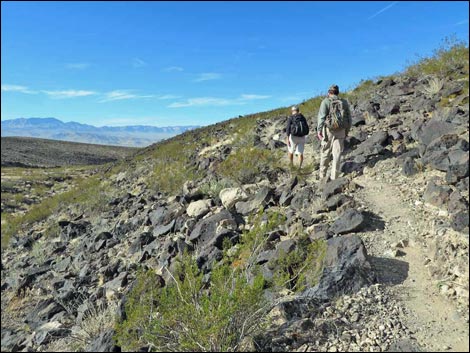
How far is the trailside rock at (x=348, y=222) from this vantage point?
5700mm

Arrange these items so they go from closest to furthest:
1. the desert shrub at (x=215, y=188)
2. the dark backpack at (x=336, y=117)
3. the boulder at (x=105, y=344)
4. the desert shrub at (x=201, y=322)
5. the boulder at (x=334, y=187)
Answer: the desert shrub at (x=201, y=322) → the boulder at (x=105, y=344) → the boulder at (x=334, y=187) → the dark backpack at (x=336, y=117) → the desert shrub at (x=215, y=188)

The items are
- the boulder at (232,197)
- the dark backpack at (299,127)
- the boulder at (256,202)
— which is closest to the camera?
the boulder at (256,202)

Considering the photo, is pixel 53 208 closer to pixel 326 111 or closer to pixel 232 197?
pixel 232 197

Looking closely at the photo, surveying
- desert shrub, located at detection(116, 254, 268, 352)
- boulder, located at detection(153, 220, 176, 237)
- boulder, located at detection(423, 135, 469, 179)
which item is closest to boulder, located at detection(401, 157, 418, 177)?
boulder, located at detection(423, 135, 469, 179)

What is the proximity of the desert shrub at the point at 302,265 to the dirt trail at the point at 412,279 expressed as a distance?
0.76m

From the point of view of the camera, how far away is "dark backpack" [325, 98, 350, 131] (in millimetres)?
7492

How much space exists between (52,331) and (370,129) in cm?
925

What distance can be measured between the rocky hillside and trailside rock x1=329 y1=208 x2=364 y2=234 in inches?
0.8

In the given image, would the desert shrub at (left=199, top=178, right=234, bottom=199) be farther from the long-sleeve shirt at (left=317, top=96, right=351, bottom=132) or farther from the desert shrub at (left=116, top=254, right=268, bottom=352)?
the desert shrub at (left=116, top=254, right=268, bottom=352)

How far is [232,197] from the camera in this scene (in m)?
8.95

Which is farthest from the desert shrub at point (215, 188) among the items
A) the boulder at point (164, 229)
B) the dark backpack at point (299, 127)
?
the dark backpack at point (299, 127)

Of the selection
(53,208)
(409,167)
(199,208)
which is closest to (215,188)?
(199,208)

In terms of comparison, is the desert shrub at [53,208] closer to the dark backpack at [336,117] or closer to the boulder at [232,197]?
the boulder at [232,197]

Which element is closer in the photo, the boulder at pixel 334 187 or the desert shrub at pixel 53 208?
the boulder at pixel 334 187
